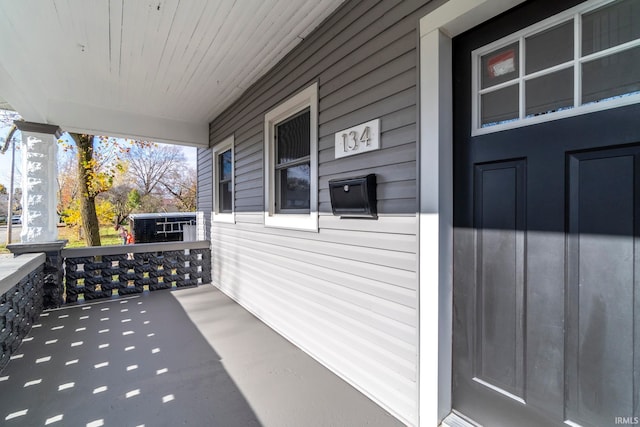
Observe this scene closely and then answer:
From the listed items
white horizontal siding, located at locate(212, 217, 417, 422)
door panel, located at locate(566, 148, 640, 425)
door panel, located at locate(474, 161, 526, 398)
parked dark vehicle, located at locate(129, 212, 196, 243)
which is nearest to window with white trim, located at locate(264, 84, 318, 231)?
white horizontal siding, located at locate(212, 217, 417, 422)

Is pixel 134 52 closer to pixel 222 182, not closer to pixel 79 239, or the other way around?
pixel 222 182

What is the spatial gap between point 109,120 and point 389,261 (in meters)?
4.61

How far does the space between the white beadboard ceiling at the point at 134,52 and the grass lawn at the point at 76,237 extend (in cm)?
369

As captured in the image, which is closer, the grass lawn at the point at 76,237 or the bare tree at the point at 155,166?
the grass lawn at the point at 76,237

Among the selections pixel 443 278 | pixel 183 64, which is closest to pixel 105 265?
pixel 183 64

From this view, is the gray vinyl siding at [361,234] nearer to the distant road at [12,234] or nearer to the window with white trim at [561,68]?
the window with white trim at [561,68]

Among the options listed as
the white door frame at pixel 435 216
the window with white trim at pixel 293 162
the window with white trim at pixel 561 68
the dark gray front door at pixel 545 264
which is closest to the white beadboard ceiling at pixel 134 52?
the window with white trim at pixel 293 162

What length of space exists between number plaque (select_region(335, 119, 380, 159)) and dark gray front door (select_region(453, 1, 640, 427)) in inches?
18.9

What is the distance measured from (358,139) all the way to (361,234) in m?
0.65

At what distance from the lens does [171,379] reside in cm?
210

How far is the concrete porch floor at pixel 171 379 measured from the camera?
172 cm

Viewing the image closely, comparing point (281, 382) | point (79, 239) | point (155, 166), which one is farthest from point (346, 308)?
point (155, 166)

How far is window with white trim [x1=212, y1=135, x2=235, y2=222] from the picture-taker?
446 cm

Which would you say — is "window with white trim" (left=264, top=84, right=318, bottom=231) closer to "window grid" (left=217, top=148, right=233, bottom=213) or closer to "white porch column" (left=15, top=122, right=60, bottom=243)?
"window grid" (left=217, top=148, right=233, bottom=213)
